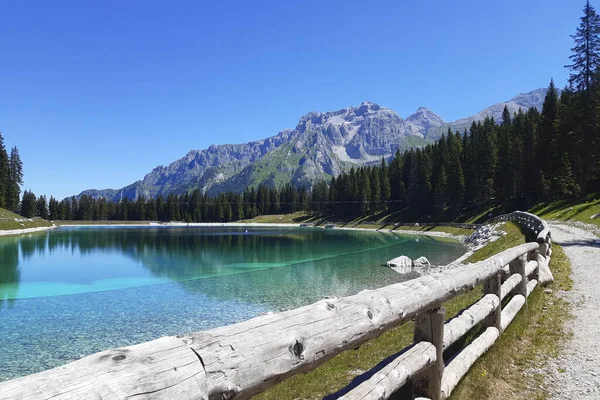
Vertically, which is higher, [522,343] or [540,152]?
[540,152]

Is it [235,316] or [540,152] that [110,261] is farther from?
[540,152]

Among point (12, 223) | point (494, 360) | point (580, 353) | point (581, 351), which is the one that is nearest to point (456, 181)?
point (581, 351)

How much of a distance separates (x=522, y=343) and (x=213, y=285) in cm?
3061

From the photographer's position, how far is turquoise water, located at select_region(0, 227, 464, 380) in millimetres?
20984

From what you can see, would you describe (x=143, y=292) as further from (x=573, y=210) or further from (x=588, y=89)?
(x=588, y=89)

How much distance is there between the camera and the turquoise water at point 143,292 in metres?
21.0

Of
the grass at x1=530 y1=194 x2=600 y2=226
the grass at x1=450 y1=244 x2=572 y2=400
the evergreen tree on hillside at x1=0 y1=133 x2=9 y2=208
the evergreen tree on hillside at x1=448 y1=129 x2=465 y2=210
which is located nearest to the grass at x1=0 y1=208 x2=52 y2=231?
the evergreen tree on hillside at x1=0 y1=133 x2=9 y2=208

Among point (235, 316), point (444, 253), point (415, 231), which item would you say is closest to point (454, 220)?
point (415, 231)

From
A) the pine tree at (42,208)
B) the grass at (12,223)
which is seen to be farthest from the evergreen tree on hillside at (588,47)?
the pine tree at (42,208)

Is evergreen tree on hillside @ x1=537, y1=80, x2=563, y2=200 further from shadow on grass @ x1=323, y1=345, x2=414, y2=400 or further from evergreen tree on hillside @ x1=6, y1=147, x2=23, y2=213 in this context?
evergreen tree on hillside @ x1=6, y1=147, x2=23, y2=213

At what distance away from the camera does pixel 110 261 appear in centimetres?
5762

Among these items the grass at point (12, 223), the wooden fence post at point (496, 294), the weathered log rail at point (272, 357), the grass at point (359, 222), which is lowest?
the grass at point (359, 222)

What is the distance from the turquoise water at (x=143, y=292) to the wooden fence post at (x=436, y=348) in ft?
58.4

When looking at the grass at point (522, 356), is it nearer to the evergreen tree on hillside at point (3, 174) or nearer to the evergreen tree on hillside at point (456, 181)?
the evergreen tree on hillside at point (456, 181)
